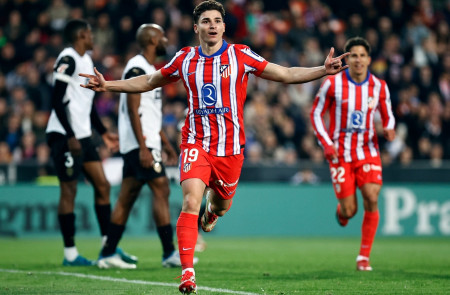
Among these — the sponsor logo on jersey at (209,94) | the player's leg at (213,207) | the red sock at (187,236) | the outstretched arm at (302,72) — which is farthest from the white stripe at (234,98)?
the red sock at (187,236)

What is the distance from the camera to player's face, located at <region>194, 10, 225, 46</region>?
22.0 ft

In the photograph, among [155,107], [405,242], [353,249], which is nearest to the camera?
[155,107]

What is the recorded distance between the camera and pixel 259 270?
867 cm

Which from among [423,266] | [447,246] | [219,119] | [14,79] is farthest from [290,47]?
[219,119]

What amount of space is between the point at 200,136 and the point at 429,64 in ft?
47.8

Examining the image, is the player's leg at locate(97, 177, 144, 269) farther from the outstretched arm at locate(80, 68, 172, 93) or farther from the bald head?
the outstretched arm at locate(80, 68, 172, 93)

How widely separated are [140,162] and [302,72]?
2.62 metres

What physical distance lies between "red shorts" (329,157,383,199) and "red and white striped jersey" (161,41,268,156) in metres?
2.63

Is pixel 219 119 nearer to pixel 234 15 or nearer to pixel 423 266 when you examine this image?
pixel 423 266

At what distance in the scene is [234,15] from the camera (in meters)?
20.0

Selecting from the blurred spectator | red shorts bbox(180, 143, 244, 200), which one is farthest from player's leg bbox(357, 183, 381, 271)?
the blurred spectator

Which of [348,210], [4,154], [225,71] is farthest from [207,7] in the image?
[4,154]

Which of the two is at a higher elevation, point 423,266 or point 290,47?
point 290,47

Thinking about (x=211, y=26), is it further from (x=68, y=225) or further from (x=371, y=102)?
(x=68, y=225)
